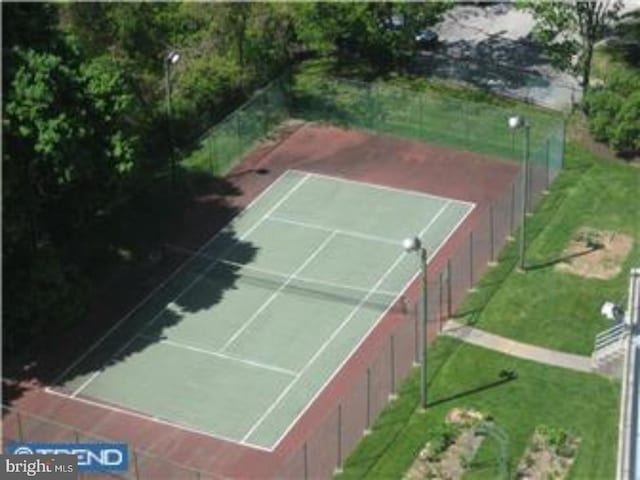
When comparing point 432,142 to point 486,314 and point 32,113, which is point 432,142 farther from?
point 32,113

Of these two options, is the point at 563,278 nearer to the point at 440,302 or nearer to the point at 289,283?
the point at 440,302

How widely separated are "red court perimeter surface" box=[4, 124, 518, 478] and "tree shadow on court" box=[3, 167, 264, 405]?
640 mm

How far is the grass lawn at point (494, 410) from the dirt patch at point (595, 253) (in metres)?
7.08

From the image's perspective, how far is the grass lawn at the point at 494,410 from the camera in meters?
45.6

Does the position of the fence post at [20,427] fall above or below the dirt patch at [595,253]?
below

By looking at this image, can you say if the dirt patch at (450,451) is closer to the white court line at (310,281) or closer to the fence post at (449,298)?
the fence post at (449,298)

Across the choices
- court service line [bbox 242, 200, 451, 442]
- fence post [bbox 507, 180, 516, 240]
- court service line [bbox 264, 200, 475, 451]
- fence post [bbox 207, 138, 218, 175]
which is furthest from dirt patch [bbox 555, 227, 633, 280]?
fence post [bbox 207, 138, 218, 175]

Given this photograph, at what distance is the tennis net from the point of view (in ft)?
179

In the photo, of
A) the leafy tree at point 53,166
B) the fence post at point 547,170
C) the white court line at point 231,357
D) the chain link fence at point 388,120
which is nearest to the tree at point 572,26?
the chain link fence at point 388,120

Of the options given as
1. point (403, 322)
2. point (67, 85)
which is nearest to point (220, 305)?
point (403, 322)

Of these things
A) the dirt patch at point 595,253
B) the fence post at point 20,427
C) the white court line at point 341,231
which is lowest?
the fence post at point 20,427

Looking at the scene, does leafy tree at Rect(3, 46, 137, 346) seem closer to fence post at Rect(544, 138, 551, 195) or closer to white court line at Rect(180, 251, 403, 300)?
white court line at Rect(180, 251, 403, 300)

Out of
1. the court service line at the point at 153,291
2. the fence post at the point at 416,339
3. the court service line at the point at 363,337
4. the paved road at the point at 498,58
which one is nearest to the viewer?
the court service line at the point at 363,337

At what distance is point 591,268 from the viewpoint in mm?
56031
